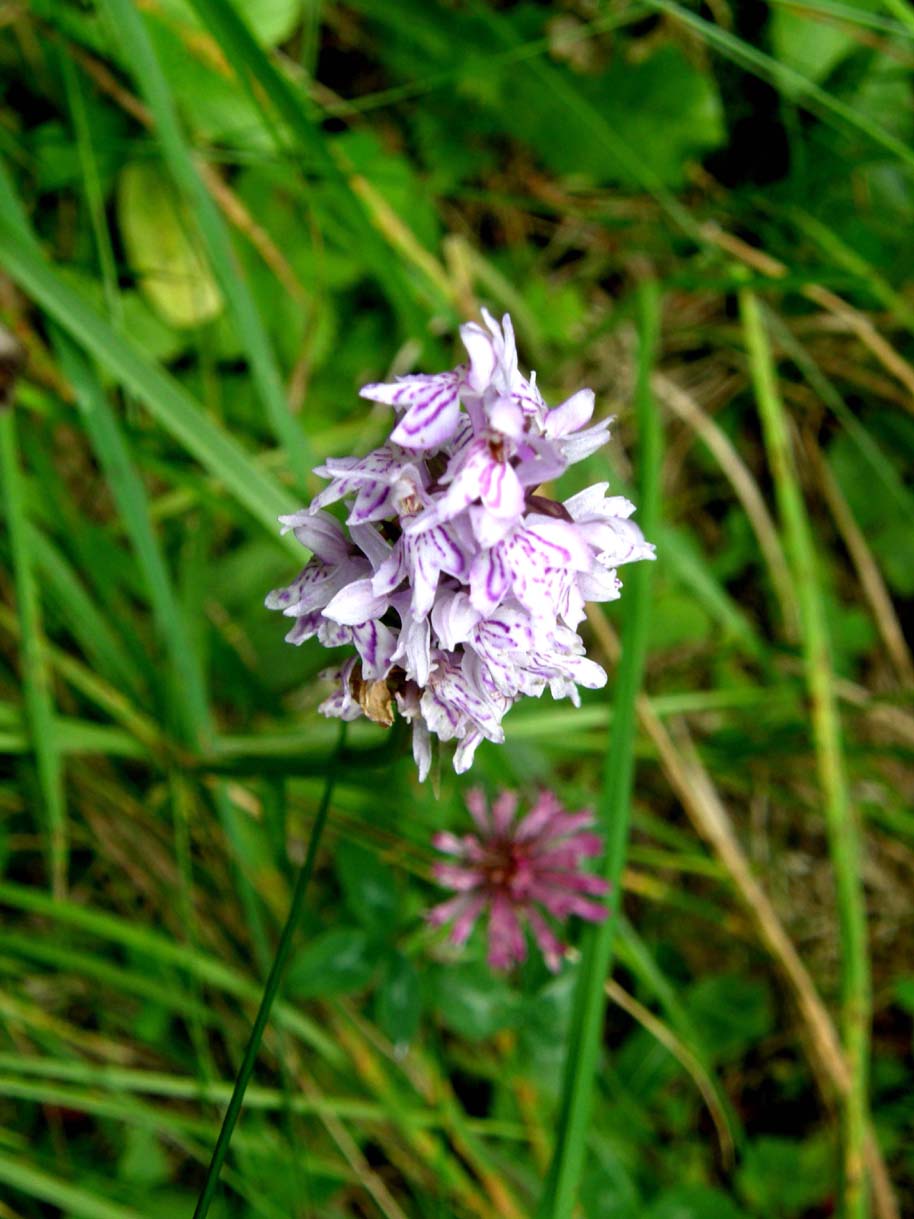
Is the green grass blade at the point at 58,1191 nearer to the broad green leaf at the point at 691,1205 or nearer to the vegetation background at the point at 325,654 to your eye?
the vegetation background at the point at 325,654

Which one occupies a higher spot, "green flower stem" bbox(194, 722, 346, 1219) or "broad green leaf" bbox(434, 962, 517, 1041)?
"green flower stem" bbox(194, 722, 346, 1219)

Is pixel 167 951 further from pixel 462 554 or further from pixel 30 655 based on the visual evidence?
pixel 462 554

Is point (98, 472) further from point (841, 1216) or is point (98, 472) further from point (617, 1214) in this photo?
point (841, 1216)

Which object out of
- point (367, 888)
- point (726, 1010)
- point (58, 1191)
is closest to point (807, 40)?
point (367, 888)

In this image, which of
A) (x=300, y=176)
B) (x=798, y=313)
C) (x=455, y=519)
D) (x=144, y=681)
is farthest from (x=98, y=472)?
(x=798, y=313)

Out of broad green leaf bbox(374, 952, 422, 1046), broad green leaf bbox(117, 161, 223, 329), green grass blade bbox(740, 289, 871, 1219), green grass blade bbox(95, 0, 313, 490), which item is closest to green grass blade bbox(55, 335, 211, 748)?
green grass blade bbox(95, 0, 313, 490)

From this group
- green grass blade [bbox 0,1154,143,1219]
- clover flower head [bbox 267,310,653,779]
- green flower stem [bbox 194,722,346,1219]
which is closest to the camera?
clover flower head [bbox 267,310,653,779]

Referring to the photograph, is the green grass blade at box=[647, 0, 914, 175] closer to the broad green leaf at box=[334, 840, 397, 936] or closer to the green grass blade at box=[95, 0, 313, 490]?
the green grass blade at box=[95, 0, 313, 490]
